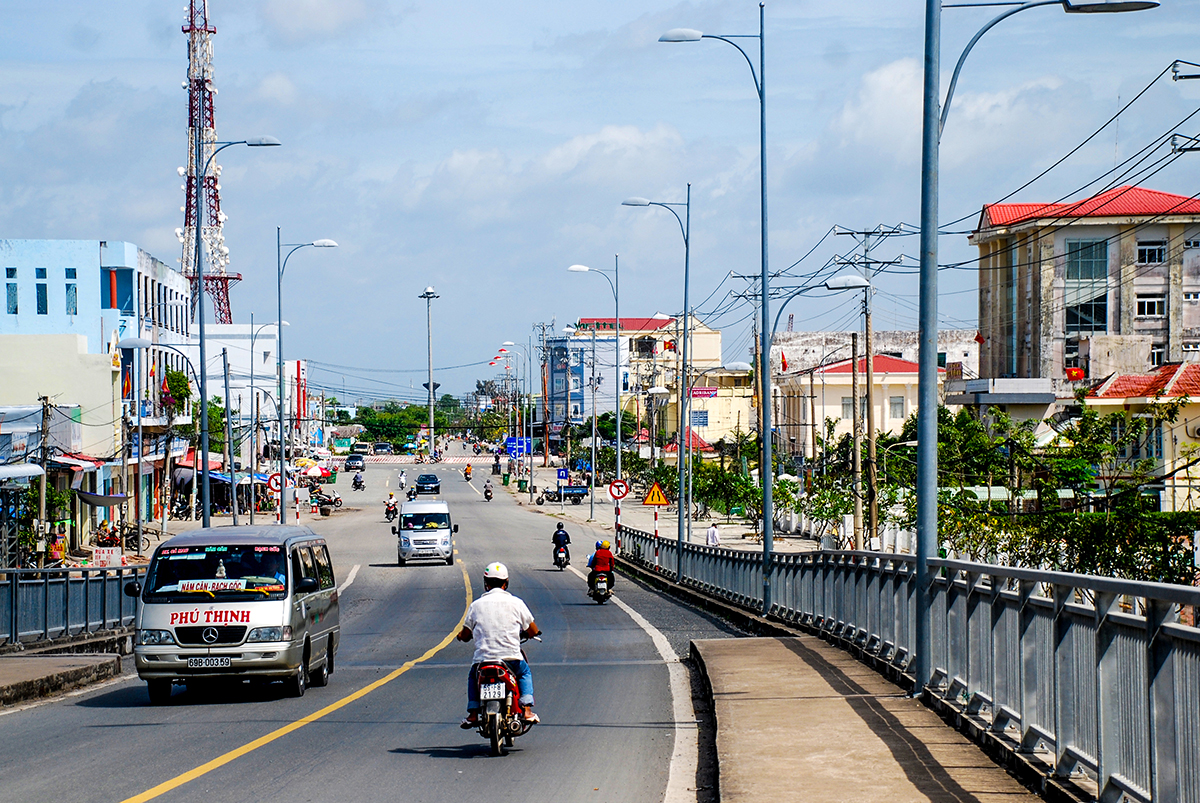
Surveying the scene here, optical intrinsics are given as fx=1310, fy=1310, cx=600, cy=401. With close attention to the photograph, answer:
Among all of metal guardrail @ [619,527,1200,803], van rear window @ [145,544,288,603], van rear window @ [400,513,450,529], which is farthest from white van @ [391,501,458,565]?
metal guardrail @ [619,527,1200,803]

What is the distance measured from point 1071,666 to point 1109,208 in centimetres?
7151

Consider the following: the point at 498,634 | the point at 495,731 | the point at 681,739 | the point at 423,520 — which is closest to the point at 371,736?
the point at 495,731

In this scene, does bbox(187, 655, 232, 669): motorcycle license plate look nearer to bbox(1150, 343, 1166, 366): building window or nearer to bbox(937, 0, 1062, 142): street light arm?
bbox(937, 0, 1062, 142): street light arm

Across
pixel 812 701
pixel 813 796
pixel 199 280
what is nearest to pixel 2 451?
pixel 199 280

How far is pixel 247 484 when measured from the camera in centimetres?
7800

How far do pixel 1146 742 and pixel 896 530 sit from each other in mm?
41042

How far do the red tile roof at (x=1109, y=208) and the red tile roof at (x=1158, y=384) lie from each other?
15924 mm

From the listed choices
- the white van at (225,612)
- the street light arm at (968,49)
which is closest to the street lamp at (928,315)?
the street light arm at (968,49)

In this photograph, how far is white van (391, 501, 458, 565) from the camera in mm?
48062

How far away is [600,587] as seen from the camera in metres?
33.0

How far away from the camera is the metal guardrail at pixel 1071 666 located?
5734 mm

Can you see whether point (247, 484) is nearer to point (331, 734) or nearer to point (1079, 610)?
point (331, 734)

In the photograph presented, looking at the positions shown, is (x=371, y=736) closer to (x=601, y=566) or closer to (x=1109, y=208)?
(x=601, y=566)

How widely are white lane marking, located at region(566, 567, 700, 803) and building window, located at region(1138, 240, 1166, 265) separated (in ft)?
191
